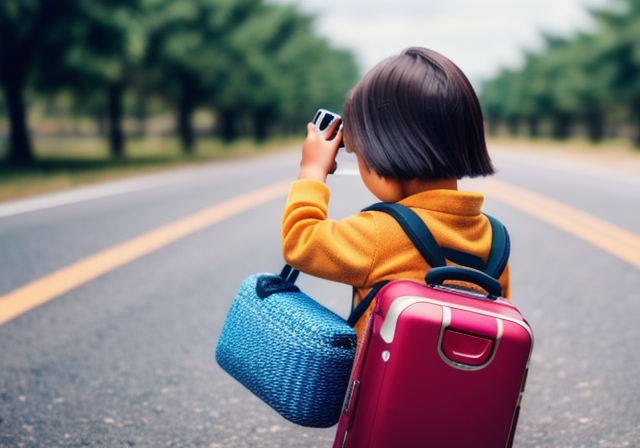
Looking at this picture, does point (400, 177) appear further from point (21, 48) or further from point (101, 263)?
point (21, 48)

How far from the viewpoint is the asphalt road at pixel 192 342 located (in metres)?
2.69

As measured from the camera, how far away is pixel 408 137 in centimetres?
162

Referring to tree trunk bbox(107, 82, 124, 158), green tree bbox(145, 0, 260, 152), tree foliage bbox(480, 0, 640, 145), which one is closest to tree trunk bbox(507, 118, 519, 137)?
tree foliage bbox(480, 0, 640, 145)

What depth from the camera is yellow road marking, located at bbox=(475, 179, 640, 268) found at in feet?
22.3

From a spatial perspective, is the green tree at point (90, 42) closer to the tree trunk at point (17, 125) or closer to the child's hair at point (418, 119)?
the tree trunk at point (17, 125)

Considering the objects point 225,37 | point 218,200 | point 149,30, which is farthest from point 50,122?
point 218,200

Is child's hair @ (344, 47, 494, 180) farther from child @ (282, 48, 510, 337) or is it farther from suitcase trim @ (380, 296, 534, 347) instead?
suitcase trim @ (380, 296, 534, 347)

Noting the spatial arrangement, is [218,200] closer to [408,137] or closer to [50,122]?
[408,137]

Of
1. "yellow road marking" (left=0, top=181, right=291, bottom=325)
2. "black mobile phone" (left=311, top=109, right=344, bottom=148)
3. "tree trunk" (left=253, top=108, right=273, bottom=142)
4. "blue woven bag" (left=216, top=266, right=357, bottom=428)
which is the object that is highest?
"black mobile phone" (left=311, top=109, right=344, bottom=148)

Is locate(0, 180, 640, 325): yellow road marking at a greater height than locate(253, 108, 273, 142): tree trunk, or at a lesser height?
greater

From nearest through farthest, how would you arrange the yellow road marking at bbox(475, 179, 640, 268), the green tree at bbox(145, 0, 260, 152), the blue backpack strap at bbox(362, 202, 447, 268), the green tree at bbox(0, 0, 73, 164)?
1. the blue backpack strap at bbox(362, 202, 447, 268)
2. the yellow road marking at bbox(475, 179, 640, 268)
3. the green tree at bbox(0, 0, 73, 164)
4. the green tree at bbox(145, 0, 260, 152)

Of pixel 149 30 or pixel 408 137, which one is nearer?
pixel 408 137

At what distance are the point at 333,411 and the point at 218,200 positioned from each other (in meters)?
8.98

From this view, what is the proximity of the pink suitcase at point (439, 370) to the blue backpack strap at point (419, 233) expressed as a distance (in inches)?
4.2
